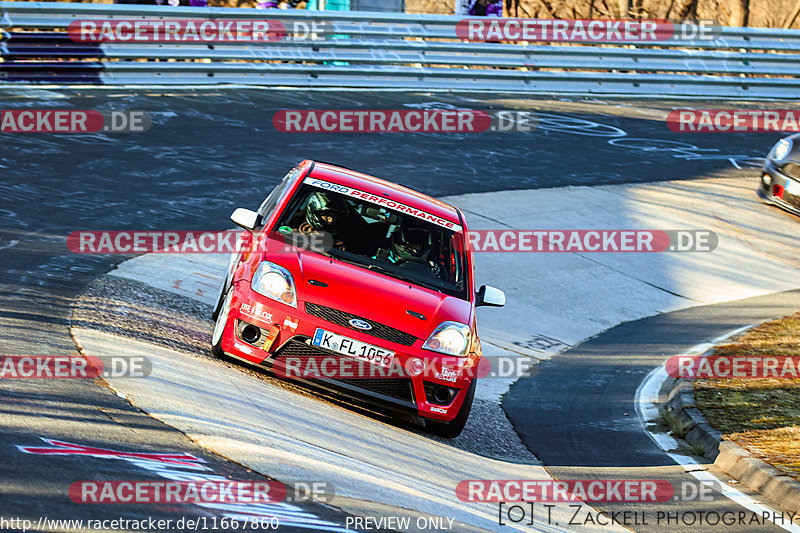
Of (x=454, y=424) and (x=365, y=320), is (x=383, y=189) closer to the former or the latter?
(x=365, y=320)

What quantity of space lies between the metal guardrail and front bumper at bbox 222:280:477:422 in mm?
11524

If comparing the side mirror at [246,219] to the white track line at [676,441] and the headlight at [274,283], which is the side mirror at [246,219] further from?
the white track line at [676,441]

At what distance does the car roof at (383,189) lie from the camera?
8172mm

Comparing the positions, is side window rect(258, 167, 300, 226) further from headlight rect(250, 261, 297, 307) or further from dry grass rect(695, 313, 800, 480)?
dry grass rect(695, 313, 800, 480)

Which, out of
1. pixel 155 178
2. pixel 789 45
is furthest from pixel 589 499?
pixel 789 45

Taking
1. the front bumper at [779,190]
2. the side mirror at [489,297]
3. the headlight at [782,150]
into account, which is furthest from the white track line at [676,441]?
the headlight at [782,150]

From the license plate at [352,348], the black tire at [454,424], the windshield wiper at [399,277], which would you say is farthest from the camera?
the windshield wiper at [399,277]

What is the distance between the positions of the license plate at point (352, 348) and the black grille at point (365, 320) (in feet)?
0.28

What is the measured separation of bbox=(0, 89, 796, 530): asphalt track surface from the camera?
5.39 m

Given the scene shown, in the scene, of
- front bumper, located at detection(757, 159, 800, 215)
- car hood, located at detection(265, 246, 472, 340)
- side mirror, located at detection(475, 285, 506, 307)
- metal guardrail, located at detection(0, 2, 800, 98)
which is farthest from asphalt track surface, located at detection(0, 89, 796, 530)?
front bumper, located at detection(757, 159, 800, 215)

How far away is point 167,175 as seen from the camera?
13.6m

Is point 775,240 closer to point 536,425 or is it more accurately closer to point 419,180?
point 419,180

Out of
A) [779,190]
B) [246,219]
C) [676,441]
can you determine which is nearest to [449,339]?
[246,219]

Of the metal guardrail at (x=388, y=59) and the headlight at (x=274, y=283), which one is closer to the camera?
the headlight at (x=274, y=283)
